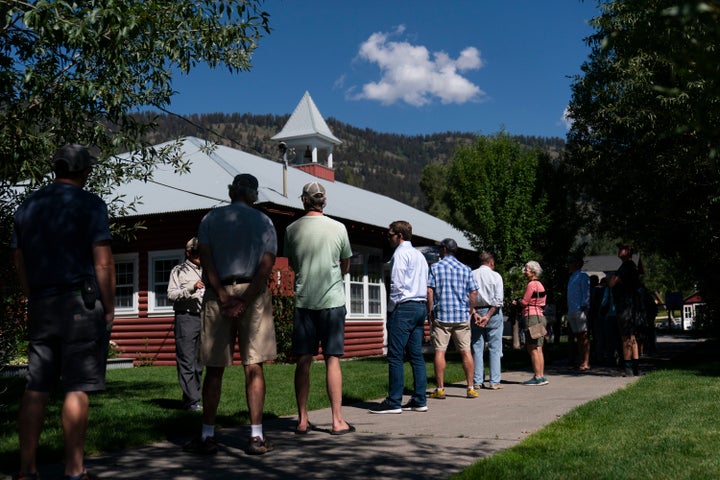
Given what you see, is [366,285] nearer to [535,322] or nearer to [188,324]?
[535,322]

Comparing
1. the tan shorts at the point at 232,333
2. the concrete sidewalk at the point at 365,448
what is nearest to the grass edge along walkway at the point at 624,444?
the concrete sidewalk at the point at 365,448

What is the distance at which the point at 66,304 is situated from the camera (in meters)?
4.23

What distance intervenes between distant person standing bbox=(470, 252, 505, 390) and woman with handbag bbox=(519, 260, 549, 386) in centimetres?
55

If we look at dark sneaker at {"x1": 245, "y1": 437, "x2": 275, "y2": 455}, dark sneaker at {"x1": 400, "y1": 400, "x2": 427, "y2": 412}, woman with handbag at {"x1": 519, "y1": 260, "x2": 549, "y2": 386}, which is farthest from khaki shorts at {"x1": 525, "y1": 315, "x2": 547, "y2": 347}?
dark sneaker at {"x1": 245, "y1": 437, "x2": 275, "y2": 455}

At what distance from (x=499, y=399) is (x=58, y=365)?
5.91 metres

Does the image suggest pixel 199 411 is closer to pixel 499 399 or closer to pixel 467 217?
pixel 499 399

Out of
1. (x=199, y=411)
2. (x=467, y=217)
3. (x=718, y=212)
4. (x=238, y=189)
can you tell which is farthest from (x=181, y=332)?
(x=467, y=217)

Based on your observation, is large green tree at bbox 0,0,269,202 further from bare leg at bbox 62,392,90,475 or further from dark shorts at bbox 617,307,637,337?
dark shorts at bbox 617,307,637,337

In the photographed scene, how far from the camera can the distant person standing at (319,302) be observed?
6285 millimetres

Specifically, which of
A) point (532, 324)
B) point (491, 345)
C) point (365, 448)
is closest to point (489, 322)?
point (491, 345)

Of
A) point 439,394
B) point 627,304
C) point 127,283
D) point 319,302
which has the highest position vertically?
point 127,283

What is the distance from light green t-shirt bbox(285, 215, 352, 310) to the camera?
248 inches

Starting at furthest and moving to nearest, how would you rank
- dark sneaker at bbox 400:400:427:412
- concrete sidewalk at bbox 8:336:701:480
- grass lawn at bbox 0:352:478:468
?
dark sneaker at bbox 400:400:427:412
grass lawn at bbox 0:352:478:468
concrete sidewalk at bbox 8:336:701:480

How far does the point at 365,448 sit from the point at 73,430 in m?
2.18
